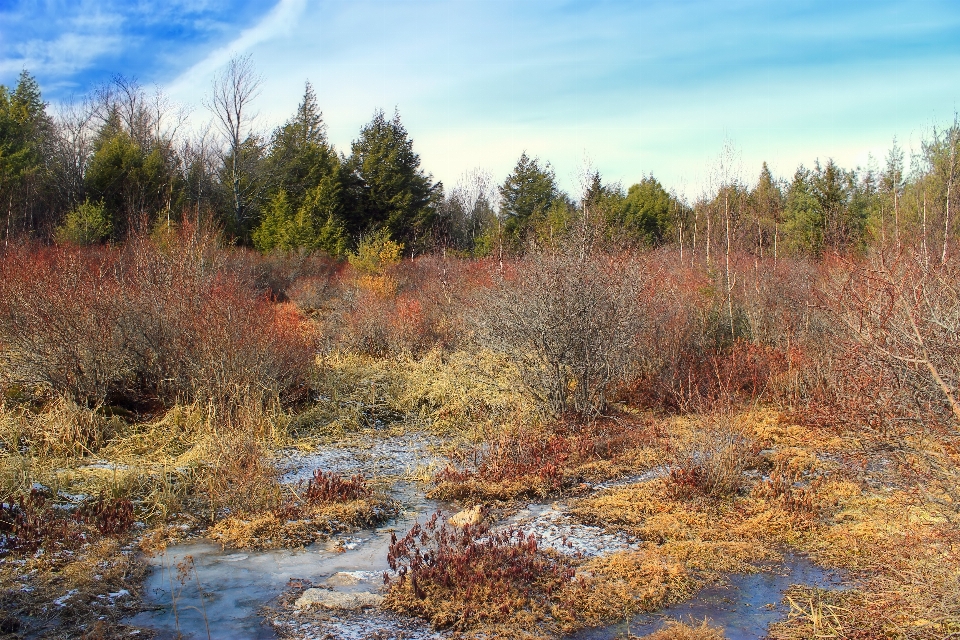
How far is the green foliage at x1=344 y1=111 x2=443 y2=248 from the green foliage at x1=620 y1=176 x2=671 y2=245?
33.3 feet

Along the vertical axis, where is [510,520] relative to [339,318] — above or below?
below

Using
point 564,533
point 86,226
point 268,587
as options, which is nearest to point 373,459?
point 564,533

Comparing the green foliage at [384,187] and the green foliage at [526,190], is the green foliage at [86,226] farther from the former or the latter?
the green foliage at [526,190]

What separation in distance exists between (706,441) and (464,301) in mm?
8818

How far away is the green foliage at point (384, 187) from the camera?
3231 centimetres

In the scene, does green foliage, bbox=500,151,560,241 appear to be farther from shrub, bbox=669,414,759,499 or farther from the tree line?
shrub, bbox=669,414,759,499

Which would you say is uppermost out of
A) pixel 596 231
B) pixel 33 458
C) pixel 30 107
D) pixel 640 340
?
pixel 30 107

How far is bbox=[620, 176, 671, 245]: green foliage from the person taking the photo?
3516 cm

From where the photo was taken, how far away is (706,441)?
21.7 feet

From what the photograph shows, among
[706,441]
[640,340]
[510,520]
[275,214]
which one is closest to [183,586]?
[510,520]

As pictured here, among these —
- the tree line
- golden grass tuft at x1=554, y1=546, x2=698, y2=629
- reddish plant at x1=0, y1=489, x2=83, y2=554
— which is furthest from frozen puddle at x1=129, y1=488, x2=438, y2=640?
the tree line

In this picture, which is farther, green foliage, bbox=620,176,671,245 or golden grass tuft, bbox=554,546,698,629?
green foliage, bbox=620,176,671,245

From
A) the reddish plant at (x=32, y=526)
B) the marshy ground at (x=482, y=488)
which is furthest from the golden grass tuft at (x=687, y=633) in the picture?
the reddish plant at (x=32, y=526)

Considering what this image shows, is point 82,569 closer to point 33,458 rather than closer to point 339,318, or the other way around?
point 33,458
